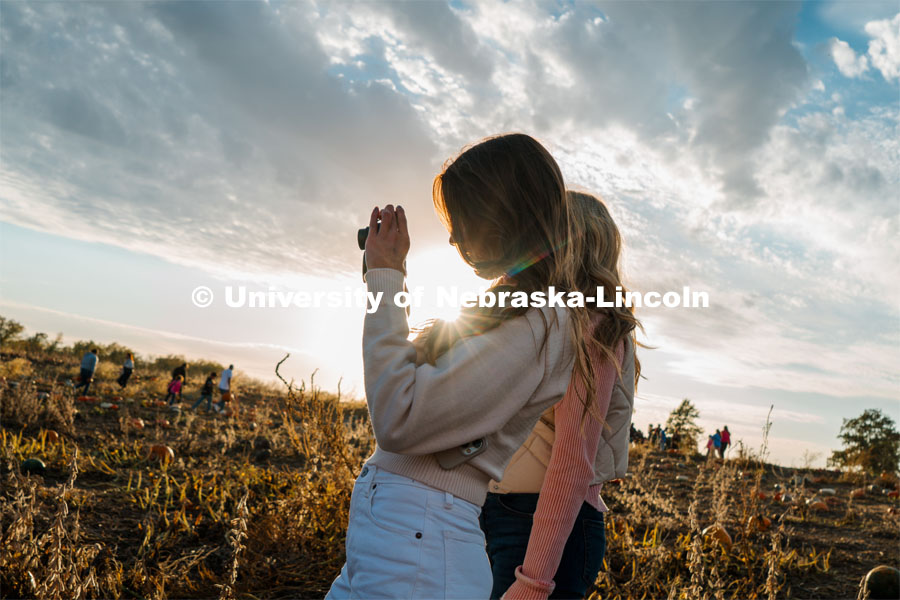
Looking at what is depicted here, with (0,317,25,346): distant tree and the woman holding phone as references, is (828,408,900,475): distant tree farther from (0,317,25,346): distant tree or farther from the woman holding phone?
(0,317,25,346): distant tree

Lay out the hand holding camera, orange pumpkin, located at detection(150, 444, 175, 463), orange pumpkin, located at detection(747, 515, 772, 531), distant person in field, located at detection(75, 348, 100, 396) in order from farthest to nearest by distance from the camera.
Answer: distant person in field, located at detection(75, 348, 100, 396) → orange pumpkin, located at detection(150, 444, 175, 463) → orange pumpkin, located at detection(747, 515, 772, 531) → the hand holding camera

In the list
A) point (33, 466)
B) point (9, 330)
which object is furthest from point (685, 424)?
point (9, 330)

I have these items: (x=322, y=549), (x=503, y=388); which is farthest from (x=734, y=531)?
(x=503, y=388)

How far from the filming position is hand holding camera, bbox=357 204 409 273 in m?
1.62

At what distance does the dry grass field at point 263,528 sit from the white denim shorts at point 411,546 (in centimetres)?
124

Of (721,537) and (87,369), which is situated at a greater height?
(87,369)

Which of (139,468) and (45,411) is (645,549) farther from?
(45,411)

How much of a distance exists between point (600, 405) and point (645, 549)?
3207mm

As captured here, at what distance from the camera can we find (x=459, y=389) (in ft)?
4.67

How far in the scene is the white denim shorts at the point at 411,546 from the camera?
138cm

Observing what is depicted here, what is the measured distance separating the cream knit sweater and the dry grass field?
139 cm

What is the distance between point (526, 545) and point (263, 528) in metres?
2.73

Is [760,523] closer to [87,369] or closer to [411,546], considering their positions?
[411,546]

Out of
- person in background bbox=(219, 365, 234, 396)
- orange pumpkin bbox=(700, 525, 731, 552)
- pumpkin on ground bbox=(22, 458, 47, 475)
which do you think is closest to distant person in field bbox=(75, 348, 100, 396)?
person in background bbox=(219, 365, 234, 396)
